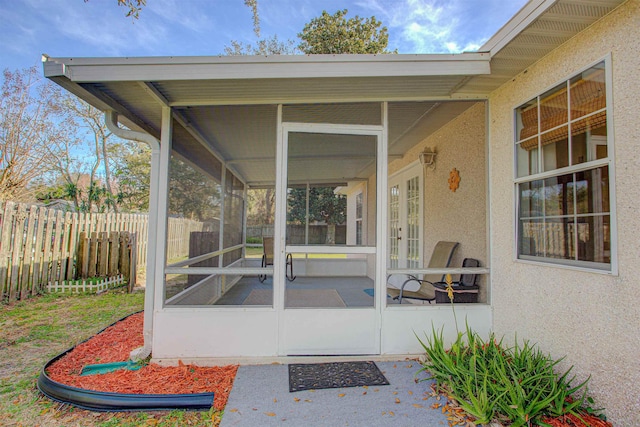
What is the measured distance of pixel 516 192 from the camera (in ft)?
A: 10.0

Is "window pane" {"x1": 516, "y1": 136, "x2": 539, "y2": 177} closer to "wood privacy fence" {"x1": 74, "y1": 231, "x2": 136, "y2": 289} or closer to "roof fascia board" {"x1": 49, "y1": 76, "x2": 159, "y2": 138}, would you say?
"roof fascia board" {"x1": 49, "y1": 76, "x2": 159, "y2": 138}

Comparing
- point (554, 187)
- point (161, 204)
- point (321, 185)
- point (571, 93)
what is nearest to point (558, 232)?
point (554, 187)

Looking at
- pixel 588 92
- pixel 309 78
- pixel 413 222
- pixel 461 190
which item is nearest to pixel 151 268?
pixel 309 78

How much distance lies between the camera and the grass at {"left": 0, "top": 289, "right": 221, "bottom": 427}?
237 cm

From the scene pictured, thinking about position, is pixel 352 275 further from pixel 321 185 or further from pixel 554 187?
pixel 554 187

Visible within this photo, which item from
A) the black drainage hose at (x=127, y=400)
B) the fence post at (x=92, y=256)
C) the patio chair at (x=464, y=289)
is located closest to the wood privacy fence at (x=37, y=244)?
the fence post at (x=92, y=256)

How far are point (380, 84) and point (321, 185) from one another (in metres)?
1.19

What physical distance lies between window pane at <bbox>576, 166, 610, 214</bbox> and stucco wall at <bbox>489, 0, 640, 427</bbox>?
11cm

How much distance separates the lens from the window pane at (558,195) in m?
2.50

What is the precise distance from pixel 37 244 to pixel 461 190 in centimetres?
680

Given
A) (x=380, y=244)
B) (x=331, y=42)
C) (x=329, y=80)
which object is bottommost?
(x=380, y=244)

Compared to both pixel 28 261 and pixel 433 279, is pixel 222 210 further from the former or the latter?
pixel 28 261

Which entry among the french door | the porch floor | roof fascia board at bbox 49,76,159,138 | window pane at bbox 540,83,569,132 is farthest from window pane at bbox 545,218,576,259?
roof fascia board at bbox 49,76,159,138

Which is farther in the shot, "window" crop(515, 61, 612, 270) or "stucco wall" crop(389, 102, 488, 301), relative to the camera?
"stucco wall" crop(389, 102, 488, 301)
